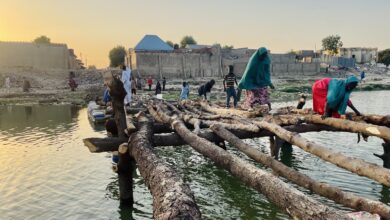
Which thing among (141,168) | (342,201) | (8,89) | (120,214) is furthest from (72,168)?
(8,89)

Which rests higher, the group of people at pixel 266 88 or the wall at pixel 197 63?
the wall at pixel 197 63

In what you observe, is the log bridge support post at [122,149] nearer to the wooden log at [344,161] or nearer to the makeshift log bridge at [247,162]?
the makeshift log bridge at [247,162]

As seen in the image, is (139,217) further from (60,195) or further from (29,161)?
(29,161)

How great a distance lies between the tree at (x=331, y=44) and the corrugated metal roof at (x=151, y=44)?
54.0 m

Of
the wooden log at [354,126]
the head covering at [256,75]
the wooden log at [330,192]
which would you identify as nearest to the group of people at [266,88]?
the head covering at [256,75]

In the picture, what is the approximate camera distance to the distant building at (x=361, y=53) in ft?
303

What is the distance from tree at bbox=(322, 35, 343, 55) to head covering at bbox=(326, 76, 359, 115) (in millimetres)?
87274

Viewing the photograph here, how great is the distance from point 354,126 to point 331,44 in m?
88.9

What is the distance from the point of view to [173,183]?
3.49 m

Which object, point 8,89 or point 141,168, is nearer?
point 141,168

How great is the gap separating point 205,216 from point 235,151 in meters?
5.08

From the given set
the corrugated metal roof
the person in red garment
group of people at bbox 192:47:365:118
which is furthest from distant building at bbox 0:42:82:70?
the person in red garment

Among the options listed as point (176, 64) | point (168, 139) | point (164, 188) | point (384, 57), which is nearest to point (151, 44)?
point (176, 64)

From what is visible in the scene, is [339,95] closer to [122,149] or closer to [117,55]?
[122,149]
